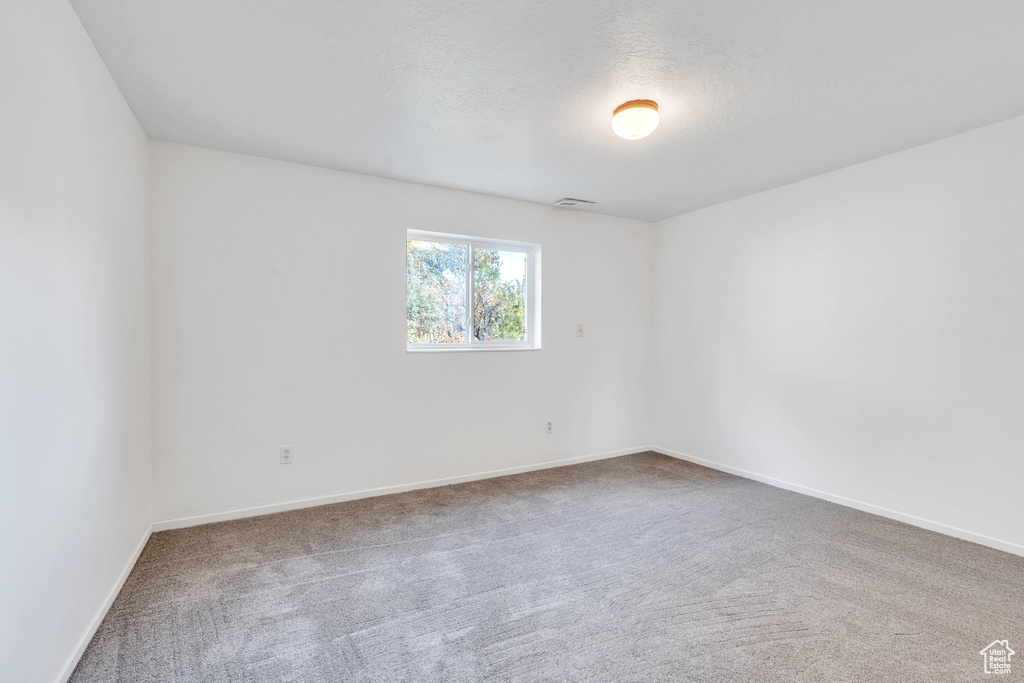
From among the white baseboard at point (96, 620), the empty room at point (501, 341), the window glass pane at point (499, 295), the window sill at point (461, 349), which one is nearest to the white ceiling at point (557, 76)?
the empty room at point (501, 341)

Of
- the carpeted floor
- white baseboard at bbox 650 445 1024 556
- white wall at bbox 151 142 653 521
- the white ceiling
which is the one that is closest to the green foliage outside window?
white wall at bbox 151 142 653 521

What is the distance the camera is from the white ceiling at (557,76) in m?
1.73

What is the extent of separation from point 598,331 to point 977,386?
269 centimetres

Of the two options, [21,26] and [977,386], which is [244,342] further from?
[977,386]

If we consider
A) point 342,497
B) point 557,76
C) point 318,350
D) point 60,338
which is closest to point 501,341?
point 318,350

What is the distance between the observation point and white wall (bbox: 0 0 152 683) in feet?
4.33

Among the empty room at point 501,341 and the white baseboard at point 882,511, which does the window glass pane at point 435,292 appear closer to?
the empty room at point 501,341

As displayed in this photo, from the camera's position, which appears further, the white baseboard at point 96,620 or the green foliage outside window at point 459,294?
the green foliage outside window at point 459,294

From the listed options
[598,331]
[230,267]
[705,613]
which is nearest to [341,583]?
[705,613]

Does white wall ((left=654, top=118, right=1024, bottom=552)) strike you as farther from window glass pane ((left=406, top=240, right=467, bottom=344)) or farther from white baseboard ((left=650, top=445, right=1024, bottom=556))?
window glass pane ((left=406, top=240, right=467, bottom=344))

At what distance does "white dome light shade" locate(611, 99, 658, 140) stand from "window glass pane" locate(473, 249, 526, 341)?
1906 mm

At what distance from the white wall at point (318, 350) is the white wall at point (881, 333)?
1.42 metres

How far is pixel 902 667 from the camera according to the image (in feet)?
5.58

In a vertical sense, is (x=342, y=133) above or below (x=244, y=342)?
above
